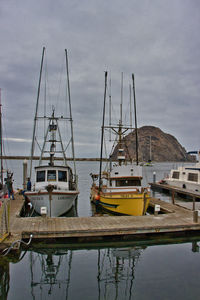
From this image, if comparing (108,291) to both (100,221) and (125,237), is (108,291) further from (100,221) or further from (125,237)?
(100,221)

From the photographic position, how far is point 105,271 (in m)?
10.3

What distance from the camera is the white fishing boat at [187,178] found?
2978 cm

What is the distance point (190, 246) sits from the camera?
13.0 metres

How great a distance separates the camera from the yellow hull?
1648 centimetres

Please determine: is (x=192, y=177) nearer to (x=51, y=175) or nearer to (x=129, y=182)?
(x=129, y=182)

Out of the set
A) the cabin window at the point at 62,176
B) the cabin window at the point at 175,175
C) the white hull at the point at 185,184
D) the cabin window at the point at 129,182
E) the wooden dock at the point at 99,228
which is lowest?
the wooden dock at the point at 99,228

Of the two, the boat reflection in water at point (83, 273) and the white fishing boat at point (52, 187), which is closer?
the boat reflection in water at point (83, 273)

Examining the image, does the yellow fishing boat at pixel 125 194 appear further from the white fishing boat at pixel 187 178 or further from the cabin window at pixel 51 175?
the white fishing boat at pixel 187 178

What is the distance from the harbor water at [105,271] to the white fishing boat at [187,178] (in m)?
17.2

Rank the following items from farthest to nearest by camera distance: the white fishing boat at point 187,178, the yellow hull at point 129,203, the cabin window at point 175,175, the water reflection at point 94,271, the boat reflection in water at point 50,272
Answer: the cabin window at point 175,175, the white fishing boat at point 187,178, the yellow hull at point 129,203, the boat reflection in water at point 50,272, the water reflection at point 94,271

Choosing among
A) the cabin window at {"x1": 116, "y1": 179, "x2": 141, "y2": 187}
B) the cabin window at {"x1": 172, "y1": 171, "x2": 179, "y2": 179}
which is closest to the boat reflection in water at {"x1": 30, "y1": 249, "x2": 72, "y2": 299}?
the cabin window at {"x1": 116, "y1": 179, "x2": 141, "y2": 187}

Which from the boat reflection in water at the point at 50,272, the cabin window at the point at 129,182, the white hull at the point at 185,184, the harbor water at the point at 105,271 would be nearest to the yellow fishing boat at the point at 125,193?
the cabin window at the point at 129,182

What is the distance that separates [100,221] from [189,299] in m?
6.57

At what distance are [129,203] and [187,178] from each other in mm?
17922
